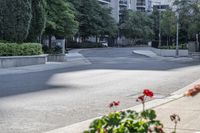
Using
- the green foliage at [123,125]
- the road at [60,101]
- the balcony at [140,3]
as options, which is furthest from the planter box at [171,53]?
the balcony at [140,3]

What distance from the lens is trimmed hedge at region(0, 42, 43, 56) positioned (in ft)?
97.5

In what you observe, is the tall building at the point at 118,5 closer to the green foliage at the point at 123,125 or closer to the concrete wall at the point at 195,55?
the concrete wall at the point at 195,55

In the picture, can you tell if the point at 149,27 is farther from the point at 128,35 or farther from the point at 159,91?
the point at 159,91

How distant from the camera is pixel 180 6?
5244 cm

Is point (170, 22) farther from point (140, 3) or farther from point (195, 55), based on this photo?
point (140, 3)

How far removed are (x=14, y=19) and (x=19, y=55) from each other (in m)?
2.50

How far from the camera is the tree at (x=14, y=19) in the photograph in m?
31.4

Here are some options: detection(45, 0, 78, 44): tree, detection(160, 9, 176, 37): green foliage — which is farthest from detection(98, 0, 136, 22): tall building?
detection(45, 0, 78, 44): tree

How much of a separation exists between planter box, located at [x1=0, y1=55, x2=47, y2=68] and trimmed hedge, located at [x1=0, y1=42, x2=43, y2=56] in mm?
360

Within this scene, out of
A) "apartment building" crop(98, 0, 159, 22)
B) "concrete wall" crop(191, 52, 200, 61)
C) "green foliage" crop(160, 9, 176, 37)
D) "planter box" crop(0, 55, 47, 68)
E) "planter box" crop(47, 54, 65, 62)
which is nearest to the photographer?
"planter box" crop(0, 55, 47, 68)

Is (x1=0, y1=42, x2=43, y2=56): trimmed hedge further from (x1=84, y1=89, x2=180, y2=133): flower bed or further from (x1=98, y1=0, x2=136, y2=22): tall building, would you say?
(x1=98, y1=0, x2=136, y2=22): tall building

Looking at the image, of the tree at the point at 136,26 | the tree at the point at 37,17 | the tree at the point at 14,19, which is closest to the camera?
the tree at the point at 14,19

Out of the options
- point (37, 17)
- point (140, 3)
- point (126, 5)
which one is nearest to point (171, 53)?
point (37, 17)

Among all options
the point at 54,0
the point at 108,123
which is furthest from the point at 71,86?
the point at 54,0
